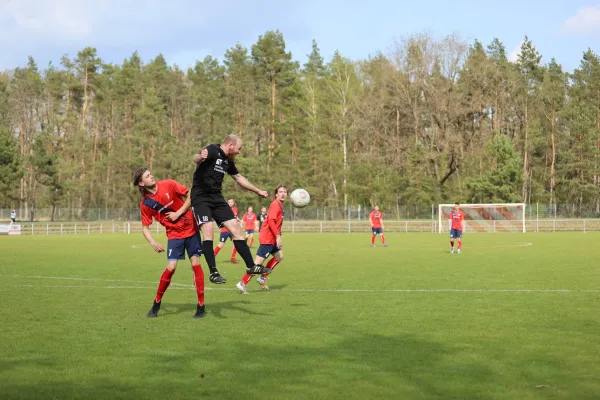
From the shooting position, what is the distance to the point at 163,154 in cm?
8988

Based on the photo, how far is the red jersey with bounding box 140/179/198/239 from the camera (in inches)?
430

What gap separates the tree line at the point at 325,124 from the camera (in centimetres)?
7094

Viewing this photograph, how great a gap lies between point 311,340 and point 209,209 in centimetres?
339

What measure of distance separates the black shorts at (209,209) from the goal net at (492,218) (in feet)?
158

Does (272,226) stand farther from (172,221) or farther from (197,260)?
(172,221)

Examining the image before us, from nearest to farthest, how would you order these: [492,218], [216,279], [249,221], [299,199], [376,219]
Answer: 1. [216,279]
2. [299,199]
3. [249,221]
4. [376,219]
5. [492,218]

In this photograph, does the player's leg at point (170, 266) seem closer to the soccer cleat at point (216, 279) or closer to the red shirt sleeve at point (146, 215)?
the red shirt sleeve at point (146, 215)

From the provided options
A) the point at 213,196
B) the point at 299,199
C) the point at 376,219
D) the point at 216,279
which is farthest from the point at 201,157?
the point at 376,219

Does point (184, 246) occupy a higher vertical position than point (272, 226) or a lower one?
lower

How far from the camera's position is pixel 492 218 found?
194ft

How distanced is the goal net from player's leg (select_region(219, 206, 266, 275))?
4795 cm

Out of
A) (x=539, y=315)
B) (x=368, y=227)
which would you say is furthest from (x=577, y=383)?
(x=368, y=227)

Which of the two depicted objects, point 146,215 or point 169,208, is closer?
point 169,208

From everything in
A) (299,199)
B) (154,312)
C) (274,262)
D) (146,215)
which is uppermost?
(299,199)
